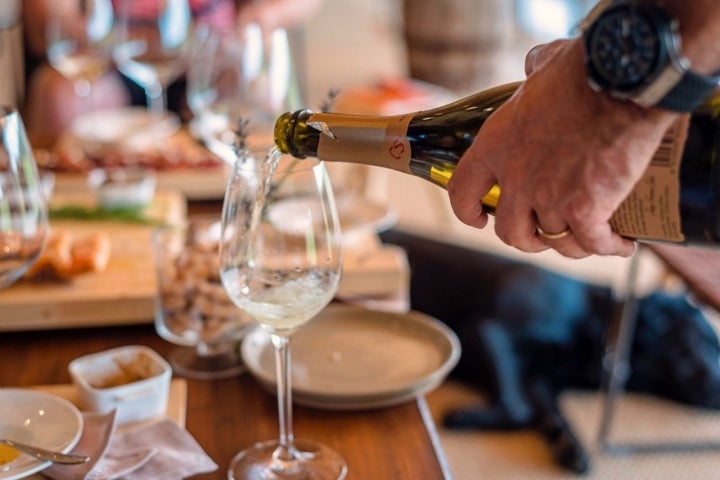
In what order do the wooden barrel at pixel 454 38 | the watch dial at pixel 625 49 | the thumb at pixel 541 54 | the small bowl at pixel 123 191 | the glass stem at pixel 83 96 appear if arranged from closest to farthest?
the watch dial at pixel 625 49 → the thumb at pixel 541 54 → the small bowl at pixel 123 191 → the glass stem at pixel 83 96 → the wooden barrel at pixel 454 38

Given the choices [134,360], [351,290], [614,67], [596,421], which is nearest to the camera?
[614,67]

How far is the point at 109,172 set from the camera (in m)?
1.60

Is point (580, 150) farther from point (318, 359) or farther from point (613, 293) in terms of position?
point (613, 293)

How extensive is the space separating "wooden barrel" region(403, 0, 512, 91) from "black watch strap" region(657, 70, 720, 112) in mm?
3352

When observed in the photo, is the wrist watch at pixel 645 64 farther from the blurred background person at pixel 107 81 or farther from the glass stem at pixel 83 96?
the glass stem at pixel 83 96

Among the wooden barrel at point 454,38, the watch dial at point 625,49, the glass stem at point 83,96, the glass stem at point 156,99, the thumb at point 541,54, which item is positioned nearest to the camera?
the watch dial at point 625,49

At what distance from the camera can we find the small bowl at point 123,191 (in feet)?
A: 4.90

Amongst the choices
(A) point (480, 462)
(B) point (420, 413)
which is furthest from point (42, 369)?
(A) point (480, 462)

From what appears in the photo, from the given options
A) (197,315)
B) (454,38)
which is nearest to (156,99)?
(197,315)

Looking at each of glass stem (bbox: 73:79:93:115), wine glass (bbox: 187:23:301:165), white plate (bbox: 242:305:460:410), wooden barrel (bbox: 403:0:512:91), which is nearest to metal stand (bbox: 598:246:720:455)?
wine glass (bbox: 187:23:301:165)

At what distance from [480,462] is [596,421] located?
32 centimetres

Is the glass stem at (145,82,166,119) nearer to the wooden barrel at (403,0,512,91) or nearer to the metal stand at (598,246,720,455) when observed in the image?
the metal stand at (598,246,720,455)

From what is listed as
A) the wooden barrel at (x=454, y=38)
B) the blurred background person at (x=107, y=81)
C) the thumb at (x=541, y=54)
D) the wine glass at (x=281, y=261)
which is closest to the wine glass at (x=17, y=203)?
the wine glass at (x=281, y=261)

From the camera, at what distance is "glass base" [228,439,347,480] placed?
0.82m
